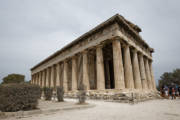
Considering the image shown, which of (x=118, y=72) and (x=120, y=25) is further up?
(x=120, y=25)

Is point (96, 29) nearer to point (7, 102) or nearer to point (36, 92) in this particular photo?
point (36, 92)

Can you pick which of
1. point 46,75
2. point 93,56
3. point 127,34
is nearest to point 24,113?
point 127,34

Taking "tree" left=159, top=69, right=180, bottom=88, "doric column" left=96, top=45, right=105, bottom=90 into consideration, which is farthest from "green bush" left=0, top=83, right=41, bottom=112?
"tree" left=159, top=69, right=180, bottom=88

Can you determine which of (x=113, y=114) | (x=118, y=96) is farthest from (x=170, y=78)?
(x=113, y=114)

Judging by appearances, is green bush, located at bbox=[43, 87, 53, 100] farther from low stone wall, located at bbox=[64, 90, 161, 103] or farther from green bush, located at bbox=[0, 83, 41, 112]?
green bush, located at bbox=[0, 83, 41, 112]

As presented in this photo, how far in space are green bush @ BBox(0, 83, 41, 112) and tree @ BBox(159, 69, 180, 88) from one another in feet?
132

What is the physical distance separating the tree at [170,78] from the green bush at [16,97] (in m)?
40.1

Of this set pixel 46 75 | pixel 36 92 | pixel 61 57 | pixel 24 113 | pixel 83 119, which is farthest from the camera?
pixel 46 75

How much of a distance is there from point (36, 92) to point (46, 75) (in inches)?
999

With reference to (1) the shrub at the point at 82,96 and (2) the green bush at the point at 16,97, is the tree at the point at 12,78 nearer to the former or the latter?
(1) the shrub at the point at 82,96

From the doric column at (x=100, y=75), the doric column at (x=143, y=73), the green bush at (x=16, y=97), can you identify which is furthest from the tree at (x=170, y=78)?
the green bush at (x=16, y=97)

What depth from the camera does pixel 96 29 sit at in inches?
612

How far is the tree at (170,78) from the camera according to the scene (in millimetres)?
37862

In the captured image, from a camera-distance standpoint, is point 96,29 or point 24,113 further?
point 96,29
